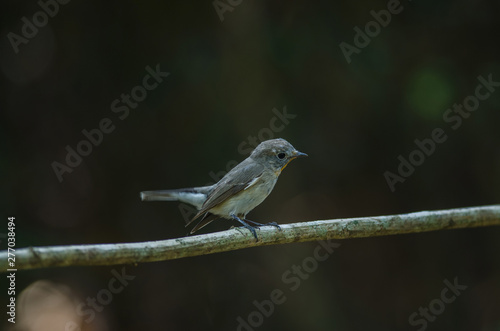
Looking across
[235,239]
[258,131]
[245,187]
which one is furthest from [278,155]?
[258,131]

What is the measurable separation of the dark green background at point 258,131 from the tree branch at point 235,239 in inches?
105

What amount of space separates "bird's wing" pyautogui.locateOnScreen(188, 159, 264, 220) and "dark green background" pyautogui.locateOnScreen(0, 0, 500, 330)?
167cm

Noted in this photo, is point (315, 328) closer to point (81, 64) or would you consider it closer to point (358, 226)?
point (358, 226)

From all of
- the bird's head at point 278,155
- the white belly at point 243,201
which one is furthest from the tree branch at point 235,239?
the bird's head at point 278,155

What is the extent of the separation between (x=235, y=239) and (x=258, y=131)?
10.1 ft

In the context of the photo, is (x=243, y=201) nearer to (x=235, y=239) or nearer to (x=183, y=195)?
(x=183, y=195)

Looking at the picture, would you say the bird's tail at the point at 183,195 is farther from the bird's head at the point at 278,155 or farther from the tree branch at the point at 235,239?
the tree branch at the point at 235,239

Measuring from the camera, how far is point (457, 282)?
6316 mm

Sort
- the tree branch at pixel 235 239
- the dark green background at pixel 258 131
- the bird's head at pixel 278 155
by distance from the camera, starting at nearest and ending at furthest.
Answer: the tree branch at pixel 235 239, the bird's head at pixel 278 155, the dark green background at pixel 258 131

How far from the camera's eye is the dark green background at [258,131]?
610 cm

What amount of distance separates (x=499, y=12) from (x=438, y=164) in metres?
2.01

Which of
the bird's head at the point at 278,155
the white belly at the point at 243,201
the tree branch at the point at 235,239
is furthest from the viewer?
the bird's head at the point at 278,155

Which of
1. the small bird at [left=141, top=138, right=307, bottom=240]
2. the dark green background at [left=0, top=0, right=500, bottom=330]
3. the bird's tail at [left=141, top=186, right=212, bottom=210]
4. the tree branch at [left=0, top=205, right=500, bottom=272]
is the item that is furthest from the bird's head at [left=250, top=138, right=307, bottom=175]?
the dark green background at [left=0, top=0, right=500, bottom=330]

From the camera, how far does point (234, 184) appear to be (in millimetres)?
4312
